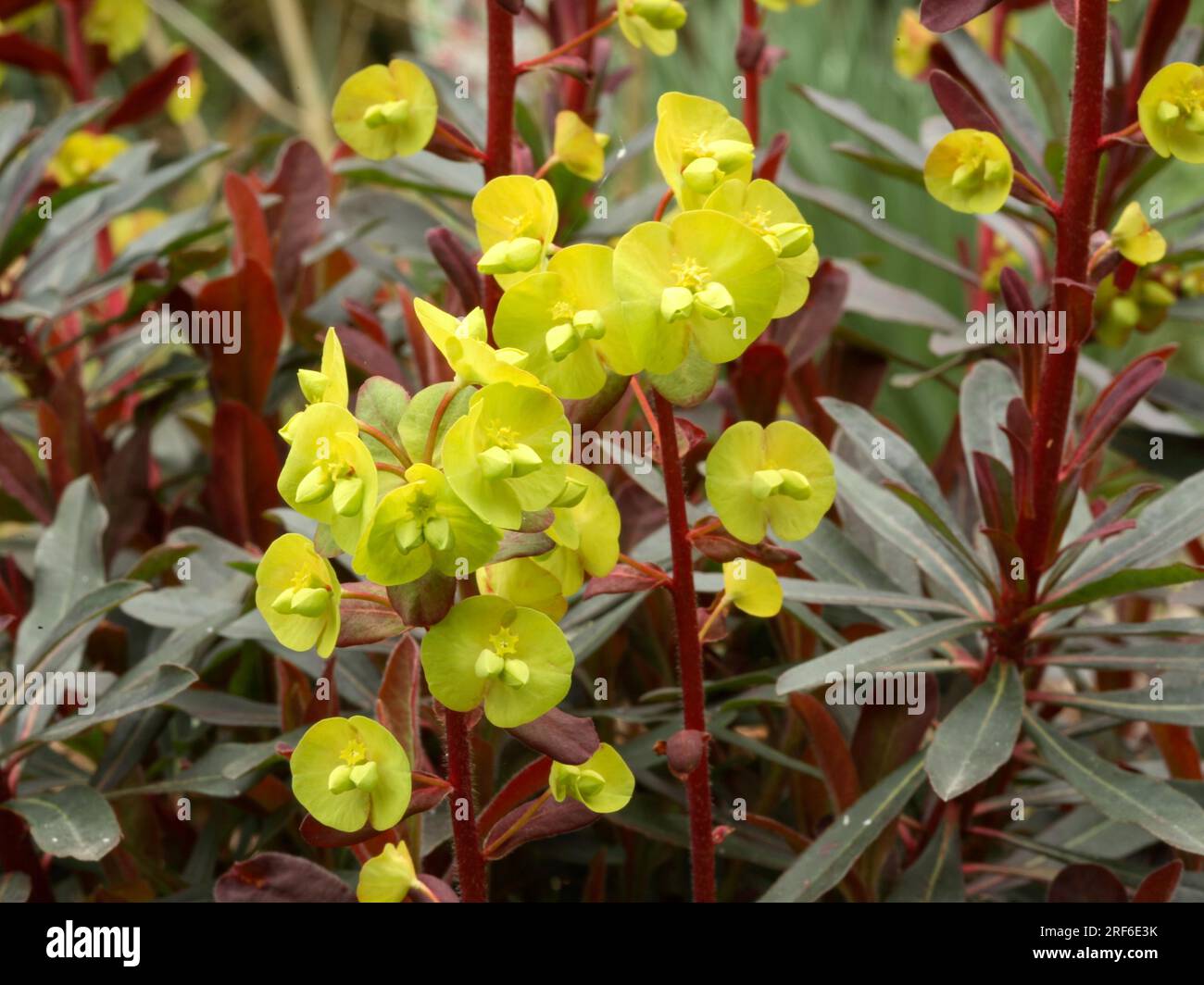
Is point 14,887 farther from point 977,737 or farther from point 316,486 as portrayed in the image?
point 977,737

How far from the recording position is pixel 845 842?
Answer: 930 millimetres

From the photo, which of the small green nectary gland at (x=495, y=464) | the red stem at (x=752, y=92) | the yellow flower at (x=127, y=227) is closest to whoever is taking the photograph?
the small green nectary gland at (x=495, y=464)

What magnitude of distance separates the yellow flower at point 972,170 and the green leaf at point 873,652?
1.04 feet

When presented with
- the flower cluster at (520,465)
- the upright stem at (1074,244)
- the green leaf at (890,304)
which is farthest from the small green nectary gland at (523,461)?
the green leaf at (890,304)

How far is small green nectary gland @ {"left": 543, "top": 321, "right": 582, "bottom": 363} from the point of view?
2.05 ft

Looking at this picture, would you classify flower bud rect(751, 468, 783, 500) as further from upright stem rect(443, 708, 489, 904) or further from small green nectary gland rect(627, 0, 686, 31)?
small green nectary gland rect(627, 0, 686, 31)

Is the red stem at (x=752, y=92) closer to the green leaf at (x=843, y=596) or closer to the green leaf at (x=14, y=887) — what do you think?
the green leaf at (x=843, y=596)

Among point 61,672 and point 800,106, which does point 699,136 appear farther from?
point 800,106

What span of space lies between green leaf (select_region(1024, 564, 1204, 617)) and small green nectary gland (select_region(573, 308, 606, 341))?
18.6 inches

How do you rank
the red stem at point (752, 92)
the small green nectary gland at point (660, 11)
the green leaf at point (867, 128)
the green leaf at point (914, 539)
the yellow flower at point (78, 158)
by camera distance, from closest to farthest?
the small green nectary gland at point (660, 11), the green leaf at point (914, 539), the red stem at point (752, 92), the green leaf at point (867, 128), the yellow flower at point (78, 158)

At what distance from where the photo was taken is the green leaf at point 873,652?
0.86m

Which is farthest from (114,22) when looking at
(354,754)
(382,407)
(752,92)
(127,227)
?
(354,754)

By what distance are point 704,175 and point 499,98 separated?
334 millimetres

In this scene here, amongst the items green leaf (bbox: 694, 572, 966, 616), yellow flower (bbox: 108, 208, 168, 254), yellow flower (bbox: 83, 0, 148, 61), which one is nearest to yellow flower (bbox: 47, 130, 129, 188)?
yellow flower (bbox: 83, 0, 148, 61)
